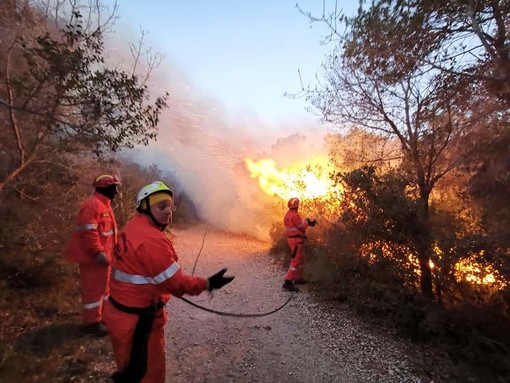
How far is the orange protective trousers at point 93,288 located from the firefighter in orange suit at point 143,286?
2093 mm

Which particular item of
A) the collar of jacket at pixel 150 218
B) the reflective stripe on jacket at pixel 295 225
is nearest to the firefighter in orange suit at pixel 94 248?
the collar of jacket at pixel 150 218

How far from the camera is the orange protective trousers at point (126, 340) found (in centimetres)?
286

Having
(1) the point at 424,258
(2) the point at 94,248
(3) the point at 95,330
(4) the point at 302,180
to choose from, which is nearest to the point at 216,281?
(2) the point at 94,248

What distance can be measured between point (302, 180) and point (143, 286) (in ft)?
29.9

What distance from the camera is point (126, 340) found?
287 centimetres

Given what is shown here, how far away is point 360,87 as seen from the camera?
739 cm

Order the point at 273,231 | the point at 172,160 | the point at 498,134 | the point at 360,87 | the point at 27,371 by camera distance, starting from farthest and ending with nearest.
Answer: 1. the point at 172,160
2. the point at 273,231
3. the point at 360,87
4. the point at 498,134
5. the point at 27,371

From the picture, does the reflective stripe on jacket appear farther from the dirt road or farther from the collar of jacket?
the collar of jacket

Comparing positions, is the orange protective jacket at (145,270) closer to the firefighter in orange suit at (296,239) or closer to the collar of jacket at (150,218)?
the collar of jacket at (150,218)

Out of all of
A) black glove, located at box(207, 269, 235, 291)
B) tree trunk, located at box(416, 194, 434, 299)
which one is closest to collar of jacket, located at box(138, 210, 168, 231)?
black glove, located at box(207, 269, 235, 291)

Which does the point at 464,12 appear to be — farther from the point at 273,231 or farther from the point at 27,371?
the point at 273,231

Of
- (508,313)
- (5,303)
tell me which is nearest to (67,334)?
(5,303)

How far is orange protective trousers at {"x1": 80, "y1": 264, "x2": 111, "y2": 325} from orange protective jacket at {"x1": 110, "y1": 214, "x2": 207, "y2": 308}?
2145 millimetres

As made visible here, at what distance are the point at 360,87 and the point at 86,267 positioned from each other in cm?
673
